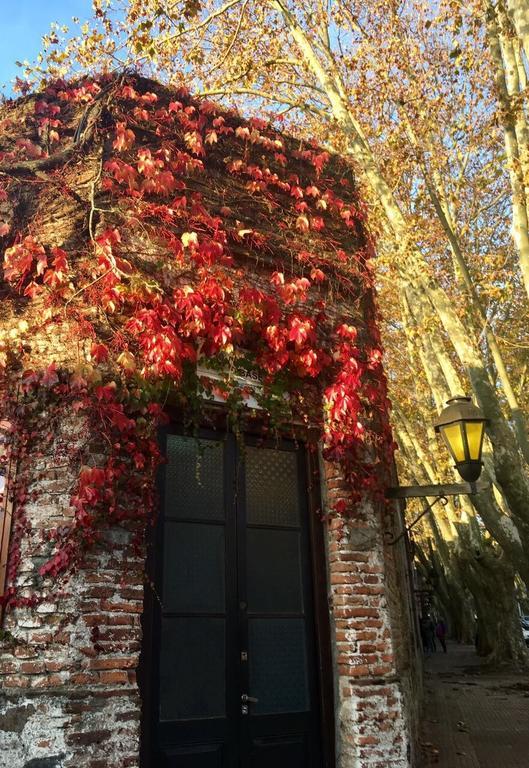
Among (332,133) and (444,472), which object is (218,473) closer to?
(332,133)

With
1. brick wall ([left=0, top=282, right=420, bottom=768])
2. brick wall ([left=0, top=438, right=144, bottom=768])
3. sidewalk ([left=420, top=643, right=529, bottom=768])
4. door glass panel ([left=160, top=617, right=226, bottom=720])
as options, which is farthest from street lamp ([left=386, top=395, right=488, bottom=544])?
sidewalk ([left=420, top=643, right=529, bottom=768])

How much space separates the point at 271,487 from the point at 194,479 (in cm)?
72

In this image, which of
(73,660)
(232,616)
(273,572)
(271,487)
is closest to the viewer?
(73,660)

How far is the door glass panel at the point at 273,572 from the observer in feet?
16.1

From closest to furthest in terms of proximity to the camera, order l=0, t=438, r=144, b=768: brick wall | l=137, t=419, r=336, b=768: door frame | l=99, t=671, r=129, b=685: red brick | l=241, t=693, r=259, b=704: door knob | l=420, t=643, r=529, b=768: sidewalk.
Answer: l=0, t=438, r=144, b=768: brick wall < l=99, t=671, r=129, b=685: red brick < l=137, t=419, r=336, b=768: door frame < l=241, t=693, r=259, b=704: door knob < l=420, t=643, r=529, b=768: sidewalk

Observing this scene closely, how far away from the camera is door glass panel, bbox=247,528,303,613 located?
492cm

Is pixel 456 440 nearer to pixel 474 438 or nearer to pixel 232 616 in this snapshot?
pixel 474 438

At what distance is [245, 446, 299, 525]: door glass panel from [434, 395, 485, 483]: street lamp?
1.40 metres

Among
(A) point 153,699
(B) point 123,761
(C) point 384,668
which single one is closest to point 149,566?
(A) point 153,699

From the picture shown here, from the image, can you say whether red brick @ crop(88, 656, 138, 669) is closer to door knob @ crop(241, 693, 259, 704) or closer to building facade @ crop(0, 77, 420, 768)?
building facade @ crop(0, 77, 420, 768)

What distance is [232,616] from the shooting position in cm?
472

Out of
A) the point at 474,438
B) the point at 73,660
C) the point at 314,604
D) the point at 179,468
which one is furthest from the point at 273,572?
the point at 474,438

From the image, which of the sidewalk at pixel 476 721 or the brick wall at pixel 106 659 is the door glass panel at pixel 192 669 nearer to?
the brick wall at pixel 106 659

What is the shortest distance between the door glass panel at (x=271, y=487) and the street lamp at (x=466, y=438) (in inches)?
55.3
